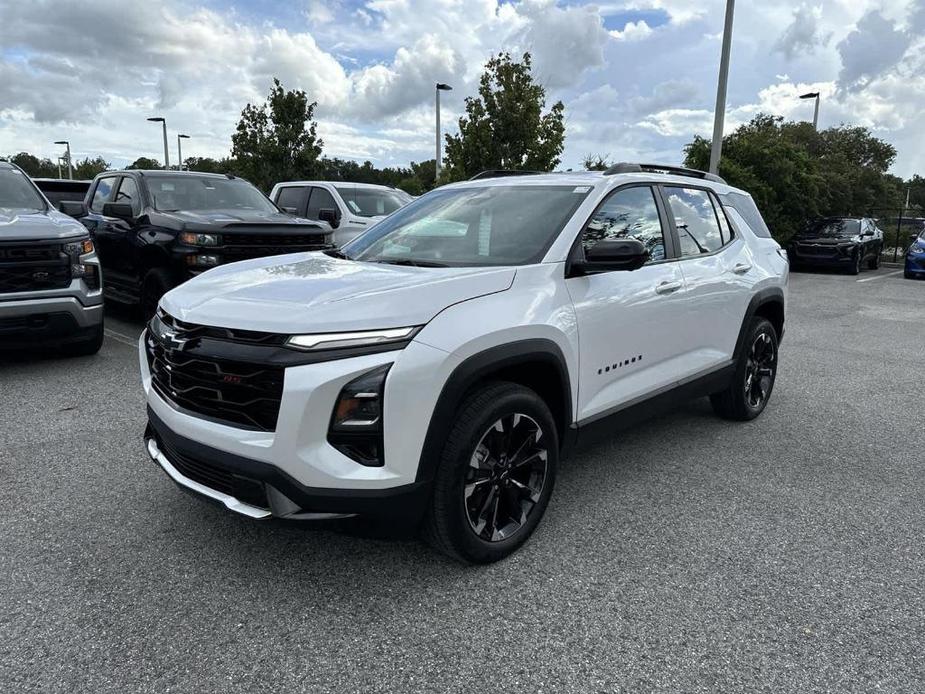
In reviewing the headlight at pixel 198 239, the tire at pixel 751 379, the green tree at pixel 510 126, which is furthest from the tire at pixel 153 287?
the green tree at pixel 510 126

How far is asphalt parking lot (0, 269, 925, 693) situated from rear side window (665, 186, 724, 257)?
1.32m

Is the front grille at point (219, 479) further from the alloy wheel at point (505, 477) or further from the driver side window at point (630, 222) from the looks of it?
the driver side window at point (630, 222)

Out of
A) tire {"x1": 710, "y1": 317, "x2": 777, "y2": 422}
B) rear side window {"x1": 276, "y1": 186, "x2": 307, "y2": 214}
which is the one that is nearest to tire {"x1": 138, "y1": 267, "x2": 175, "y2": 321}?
rear side window {"x1": 276, "y1": 186, "x2": 307, "y2": 214}

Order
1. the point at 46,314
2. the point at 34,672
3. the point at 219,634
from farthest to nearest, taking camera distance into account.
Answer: the point at 46,314 < the point at 219,634 < the point at 34,672

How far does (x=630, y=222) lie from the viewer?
388 cm

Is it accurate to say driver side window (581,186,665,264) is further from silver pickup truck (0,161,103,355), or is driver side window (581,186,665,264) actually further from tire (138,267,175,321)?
tire (138,267,175,321)

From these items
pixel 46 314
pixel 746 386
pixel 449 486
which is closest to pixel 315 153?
pixel 46 314

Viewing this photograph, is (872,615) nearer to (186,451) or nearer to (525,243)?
(525,243)

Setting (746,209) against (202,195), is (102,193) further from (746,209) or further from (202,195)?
(746,209)

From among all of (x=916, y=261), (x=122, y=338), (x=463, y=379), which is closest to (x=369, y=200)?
(x=122, y=338)

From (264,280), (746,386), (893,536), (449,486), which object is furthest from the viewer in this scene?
(746,386)

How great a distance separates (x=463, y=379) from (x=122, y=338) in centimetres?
621

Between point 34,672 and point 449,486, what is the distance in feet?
4.98

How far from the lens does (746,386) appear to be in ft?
16.4
